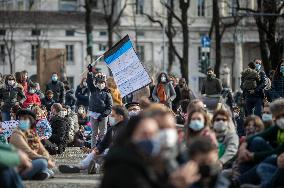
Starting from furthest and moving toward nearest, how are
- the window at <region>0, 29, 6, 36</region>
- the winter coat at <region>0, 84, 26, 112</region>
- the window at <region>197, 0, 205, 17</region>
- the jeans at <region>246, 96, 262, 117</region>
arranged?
1. the window at <region>197, 0, 205, 17</region>
2. the window at <region>0, 29, 6, 36</region>
3. the winter coat at <region>0, 84, 26, 112</region>
4. the jeans at <region>246, 96, 262, 117</region>

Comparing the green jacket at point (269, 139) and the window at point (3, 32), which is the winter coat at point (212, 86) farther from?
the window at point (3, 32)

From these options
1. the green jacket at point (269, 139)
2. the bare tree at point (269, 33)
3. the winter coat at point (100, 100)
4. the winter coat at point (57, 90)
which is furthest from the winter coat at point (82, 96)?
the green jacket at point (269, 139)

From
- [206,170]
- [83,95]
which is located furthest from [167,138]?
[83,95]

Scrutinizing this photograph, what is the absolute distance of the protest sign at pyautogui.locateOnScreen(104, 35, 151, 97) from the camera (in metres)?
21.5

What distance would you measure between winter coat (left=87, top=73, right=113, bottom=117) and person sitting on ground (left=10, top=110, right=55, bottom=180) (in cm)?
529

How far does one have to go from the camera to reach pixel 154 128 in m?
7.95

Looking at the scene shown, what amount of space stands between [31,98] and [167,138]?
752 inches

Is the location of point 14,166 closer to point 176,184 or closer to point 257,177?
point 176,184

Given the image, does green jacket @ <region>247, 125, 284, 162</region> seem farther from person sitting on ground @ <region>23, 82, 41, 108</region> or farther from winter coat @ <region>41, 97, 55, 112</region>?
winter coat @ <region>41, 97, 55, 112</region>

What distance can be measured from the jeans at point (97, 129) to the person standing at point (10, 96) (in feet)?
15.3

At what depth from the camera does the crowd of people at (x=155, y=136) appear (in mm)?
7926

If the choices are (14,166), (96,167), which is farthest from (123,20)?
(14,166)

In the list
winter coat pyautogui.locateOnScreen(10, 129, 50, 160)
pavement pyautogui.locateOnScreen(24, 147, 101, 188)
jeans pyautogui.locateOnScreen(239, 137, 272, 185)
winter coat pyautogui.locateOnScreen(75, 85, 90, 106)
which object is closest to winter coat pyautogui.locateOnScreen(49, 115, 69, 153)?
pavement pyautogui.locateOnScreen(24, 147, 101, 188)

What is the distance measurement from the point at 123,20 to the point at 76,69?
6026mm
